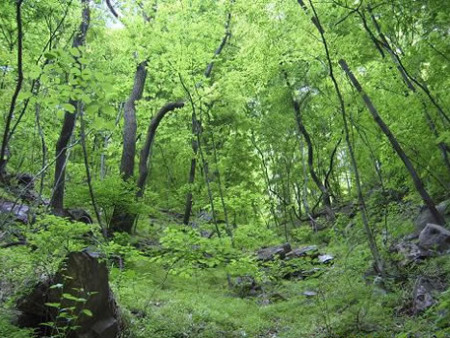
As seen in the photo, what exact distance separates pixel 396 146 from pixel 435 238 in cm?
180

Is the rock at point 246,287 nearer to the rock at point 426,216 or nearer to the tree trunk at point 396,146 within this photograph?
the rock at point 426,216

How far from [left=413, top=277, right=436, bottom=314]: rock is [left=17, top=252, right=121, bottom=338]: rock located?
4.21m

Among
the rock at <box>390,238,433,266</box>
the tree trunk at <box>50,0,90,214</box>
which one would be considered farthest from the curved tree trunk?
the rock at <box>390,238,433,266</box>

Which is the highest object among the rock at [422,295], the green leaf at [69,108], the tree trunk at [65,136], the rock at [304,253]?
the tree trunk at [65,136]

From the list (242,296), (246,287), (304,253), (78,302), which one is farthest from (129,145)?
(78,302)

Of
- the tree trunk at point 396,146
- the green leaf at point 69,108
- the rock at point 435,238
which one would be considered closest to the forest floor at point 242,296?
the rock at point 435,238

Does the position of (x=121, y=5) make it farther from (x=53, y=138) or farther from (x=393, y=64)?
(x=393, y=64)

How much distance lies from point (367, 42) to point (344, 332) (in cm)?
722

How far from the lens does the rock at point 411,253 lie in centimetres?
650

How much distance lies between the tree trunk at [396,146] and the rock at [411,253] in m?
0.91

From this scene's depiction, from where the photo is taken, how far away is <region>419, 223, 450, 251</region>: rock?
20.9 feet

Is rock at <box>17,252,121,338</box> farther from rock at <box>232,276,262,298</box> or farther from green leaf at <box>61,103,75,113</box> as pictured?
rock at <box>232,276,262,298</box>

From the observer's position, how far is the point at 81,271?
15.3ft

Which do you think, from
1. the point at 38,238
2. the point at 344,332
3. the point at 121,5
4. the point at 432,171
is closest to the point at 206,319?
the point at 344,332
